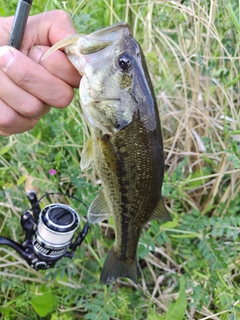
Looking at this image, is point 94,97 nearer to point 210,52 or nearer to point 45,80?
point 45,80

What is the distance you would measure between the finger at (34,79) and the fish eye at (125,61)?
0.76ft

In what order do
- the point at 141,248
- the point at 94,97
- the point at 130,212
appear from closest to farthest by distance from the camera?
the point at 94,97, the point at 130,212, the point at 141,248

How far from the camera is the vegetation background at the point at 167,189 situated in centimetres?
192

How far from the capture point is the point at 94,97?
1321 mm

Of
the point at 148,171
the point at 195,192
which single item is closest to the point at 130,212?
the point at 148,171

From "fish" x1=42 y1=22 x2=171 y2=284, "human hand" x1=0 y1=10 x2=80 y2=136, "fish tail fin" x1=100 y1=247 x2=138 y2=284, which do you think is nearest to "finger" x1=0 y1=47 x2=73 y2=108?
"human hand" x1=0 y1=10 x2=80 y2=136

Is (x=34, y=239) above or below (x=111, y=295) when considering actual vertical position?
above

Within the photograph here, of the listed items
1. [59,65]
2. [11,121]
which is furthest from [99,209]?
[59,65]

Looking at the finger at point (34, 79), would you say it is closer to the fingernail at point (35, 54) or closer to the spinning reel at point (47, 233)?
the fingernail at point (35, 54)

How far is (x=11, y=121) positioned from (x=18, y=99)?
0.35 feet

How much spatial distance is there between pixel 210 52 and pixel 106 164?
3.56ft

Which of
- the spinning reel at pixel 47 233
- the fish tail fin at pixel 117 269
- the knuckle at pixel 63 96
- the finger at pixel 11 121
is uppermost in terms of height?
the knuckle at pixel 63 96

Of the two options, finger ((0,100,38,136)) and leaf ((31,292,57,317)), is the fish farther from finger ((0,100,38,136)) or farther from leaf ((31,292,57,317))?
leaf ((31,292,57,317))

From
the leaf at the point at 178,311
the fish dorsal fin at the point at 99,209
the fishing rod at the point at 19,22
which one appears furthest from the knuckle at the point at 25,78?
the leaf at the point at 178,311
